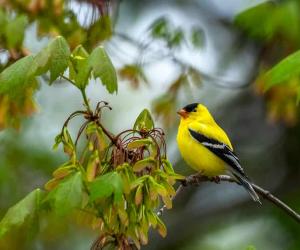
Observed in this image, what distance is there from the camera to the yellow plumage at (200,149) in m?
5.72

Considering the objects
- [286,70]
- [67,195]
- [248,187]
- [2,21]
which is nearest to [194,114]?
[248,187]

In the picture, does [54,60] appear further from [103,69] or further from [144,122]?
[144,122]

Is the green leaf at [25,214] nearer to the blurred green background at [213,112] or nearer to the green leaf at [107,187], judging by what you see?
the green leaf at [107,187]

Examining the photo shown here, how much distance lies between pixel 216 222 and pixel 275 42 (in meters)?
2.13

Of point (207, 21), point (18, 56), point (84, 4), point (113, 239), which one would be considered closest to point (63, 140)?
point (113, 239)

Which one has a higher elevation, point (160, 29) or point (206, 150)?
point (160, 29)

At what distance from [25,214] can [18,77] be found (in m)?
0.55

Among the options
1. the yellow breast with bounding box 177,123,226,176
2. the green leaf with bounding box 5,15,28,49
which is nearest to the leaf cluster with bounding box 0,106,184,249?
the green leaf with bounding box 5,15,28,49

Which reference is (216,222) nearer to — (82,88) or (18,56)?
(18,56)

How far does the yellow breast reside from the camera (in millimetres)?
5719

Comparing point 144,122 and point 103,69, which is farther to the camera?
point 144,122

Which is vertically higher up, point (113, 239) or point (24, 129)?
point (113, 239)

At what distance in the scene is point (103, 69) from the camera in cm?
306

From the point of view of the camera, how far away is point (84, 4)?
5.36 metres
